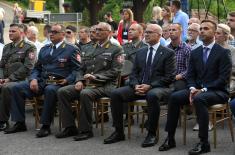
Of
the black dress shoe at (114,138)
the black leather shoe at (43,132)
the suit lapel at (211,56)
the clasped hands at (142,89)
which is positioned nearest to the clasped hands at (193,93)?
the suit lapel at (211,56)

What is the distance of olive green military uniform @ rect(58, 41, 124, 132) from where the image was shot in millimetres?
7496

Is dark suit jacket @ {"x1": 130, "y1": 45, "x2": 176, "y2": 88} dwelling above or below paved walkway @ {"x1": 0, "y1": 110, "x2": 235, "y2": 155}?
above

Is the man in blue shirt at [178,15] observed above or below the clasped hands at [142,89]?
above

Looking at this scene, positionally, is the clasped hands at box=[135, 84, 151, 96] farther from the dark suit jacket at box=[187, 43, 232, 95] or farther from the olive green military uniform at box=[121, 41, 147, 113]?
the olive green military uniform at box=[121, 41, 147, 113]

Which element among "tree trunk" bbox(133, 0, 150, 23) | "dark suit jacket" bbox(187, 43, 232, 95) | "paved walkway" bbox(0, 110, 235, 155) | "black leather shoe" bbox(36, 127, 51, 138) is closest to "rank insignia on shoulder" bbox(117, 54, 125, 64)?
"paved walkway" bbox(0, 110, 235, 155)

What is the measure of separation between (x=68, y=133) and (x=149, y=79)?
140 cm

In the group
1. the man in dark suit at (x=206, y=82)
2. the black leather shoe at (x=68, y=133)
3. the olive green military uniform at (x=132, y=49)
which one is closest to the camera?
the man in dark suit at (x=206, y=82)

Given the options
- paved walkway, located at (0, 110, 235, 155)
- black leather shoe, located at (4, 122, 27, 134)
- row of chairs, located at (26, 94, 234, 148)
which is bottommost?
paved walkway, located at (0, 110, 235, 155)

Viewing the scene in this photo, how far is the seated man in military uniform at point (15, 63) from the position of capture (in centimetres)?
828

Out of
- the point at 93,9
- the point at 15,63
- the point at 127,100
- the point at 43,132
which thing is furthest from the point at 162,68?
the point at 93,9

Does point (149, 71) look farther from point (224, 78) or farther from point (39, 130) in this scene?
point (39, 130)

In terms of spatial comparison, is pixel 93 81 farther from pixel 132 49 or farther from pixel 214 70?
pixel 214 70

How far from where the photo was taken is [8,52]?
865 cm

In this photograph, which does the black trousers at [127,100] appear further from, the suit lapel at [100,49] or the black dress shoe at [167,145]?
the suit lapel at [100,49]
